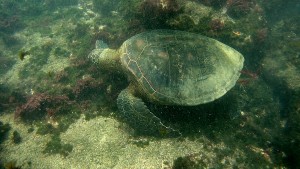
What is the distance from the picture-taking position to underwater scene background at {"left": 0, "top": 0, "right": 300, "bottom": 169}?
4.85 meters

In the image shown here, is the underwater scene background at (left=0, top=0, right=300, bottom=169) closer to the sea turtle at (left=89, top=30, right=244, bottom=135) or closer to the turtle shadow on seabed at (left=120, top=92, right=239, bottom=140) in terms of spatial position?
the turtle shadow on seabed at (left=120, top=92, right=239, bottom=140)

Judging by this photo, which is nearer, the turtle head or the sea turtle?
the sea turtle

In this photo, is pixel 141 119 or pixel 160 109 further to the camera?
pixel 160 109

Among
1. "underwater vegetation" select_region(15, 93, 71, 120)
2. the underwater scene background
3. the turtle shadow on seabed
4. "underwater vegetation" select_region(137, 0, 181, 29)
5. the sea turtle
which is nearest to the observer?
the underwater scene background

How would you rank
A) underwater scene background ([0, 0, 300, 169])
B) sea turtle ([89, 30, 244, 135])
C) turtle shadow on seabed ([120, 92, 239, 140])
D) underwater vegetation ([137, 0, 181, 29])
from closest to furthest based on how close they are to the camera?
underwater scene background ([0, 0, 300, 169]), sea turtle ([89, 30, 244, 135]), turtle shadow on seabed ([120, 92, 239, 140]), underwater vegetation ([137, 0, 181, 29])

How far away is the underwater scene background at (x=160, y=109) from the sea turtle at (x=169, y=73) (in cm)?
48

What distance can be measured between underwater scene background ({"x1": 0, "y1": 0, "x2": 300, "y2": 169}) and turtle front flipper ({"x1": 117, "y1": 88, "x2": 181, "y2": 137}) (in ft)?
0.46

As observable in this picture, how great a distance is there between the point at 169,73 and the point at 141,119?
1.25 meters

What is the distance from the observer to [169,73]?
512cm

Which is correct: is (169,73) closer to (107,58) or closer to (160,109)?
(160,109)

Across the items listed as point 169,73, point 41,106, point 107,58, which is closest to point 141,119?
point 169,73

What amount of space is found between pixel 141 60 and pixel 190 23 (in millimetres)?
2023

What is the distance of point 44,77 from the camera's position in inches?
328

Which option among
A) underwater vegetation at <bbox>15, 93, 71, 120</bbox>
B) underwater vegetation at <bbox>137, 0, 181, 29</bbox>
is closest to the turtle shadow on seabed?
underwater vegetation at <bbox>137, 0, 181, 29</bbox>
